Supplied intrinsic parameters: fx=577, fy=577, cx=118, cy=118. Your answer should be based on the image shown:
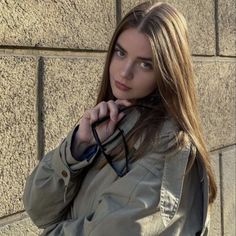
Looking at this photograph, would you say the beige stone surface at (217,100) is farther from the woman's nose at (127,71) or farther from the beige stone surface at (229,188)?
the woman's nose at (127,71)

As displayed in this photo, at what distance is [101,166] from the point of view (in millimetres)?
1950

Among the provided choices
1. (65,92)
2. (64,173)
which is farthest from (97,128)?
(65,92)

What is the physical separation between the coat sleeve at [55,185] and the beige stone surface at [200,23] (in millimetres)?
2510

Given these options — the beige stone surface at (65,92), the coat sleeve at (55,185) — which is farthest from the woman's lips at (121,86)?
the beige stone surface at (65,92)

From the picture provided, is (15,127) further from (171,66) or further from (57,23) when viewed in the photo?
(171,66)

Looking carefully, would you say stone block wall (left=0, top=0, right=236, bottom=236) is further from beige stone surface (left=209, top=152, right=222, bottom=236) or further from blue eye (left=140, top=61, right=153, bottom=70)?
beige stone surface (left=209, top=152, right=222, bottom=236)

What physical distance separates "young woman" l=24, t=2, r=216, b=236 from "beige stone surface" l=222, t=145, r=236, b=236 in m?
3.08

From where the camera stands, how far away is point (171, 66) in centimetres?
193

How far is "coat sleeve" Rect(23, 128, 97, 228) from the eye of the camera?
1.93 metres

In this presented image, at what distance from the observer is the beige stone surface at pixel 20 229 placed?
2.85m

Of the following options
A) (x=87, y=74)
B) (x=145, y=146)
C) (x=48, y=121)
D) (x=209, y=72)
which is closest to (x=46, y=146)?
(x=48, y=121)

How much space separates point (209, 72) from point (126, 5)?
132cm

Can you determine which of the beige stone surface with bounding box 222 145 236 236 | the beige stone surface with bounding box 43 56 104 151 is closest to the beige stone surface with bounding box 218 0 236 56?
the beige stone surface with bounding box 222 145 236 236

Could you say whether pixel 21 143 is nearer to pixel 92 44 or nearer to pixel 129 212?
pixel 92 44
